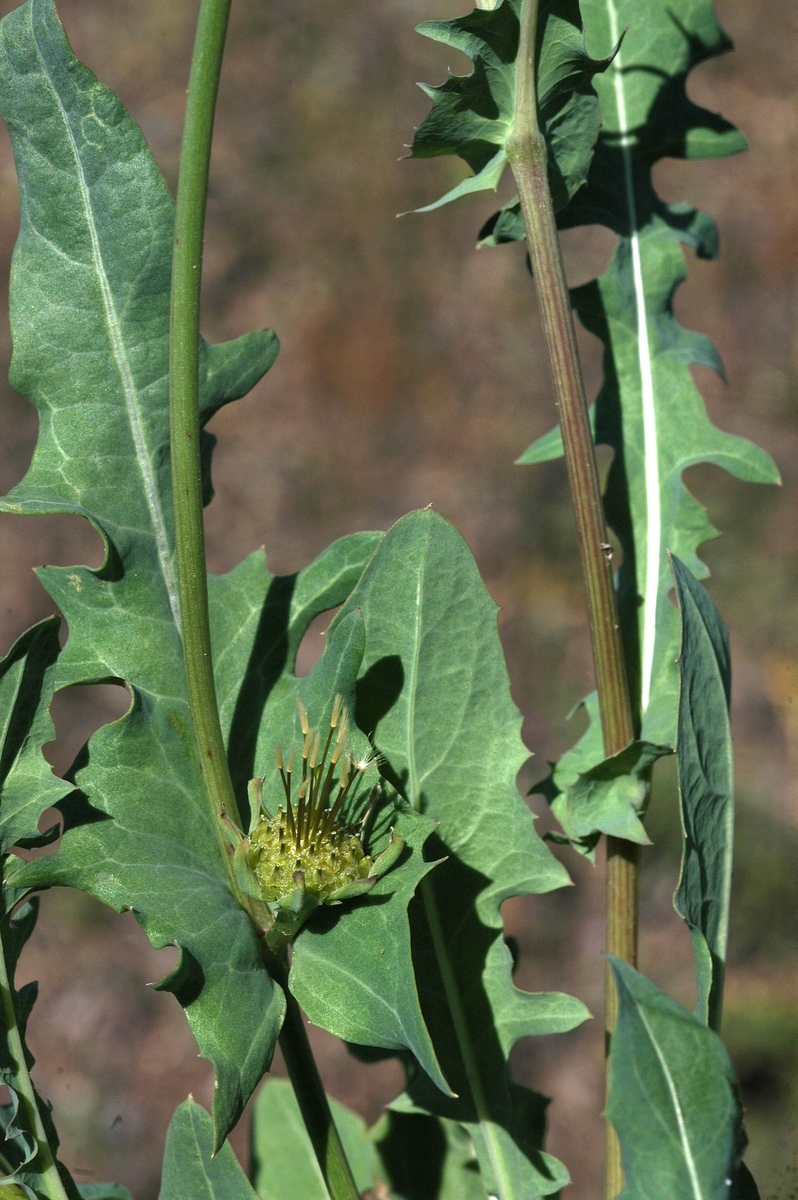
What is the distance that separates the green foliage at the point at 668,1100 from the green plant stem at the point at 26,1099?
1.56 ft

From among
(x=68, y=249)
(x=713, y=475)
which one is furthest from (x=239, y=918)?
(x=713, y=475)

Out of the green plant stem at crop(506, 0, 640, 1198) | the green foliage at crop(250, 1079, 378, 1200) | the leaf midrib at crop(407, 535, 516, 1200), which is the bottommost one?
the green foliage at crop(250, 1079, 378, 1200)

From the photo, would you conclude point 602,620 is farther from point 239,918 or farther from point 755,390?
point 755,390

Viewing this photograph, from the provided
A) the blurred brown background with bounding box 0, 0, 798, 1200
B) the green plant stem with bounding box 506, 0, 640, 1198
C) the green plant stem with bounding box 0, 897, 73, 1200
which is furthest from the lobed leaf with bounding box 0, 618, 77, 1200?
the blurred brown background with bounding box 0, 0, 798, 1200

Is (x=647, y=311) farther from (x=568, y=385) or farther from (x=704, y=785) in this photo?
(x=704, y=785)

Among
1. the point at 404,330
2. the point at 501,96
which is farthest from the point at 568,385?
the point at 404,330

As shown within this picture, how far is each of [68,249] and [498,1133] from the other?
0.96 metres

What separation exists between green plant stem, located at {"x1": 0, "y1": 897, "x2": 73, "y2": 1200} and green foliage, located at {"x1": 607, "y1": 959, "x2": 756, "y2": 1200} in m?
0.48

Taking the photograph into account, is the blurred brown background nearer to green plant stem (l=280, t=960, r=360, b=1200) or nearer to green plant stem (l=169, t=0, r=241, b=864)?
green plant stem (l=280, t=960, r=360, b=1200)

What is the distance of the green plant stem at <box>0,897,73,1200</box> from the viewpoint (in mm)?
959

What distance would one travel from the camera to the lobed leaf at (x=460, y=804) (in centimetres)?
105

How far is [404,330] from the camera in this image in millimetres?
4176

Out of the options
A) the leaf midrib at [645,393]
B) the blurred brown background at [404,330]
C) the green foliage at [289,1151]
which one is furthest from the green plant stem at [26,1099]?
the blurred brown background at [404,330]

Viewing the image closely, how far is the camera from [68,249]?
1.03m
